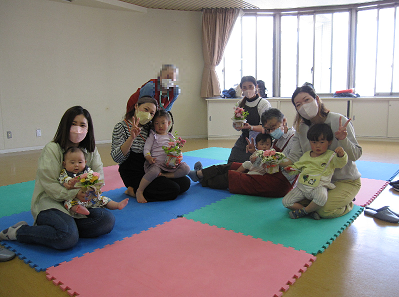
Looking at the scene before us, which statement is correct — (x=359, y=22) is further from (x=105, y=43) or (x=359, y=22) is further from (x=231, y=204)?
(x=231, y=204)

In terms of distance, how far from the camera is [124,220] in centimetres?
272

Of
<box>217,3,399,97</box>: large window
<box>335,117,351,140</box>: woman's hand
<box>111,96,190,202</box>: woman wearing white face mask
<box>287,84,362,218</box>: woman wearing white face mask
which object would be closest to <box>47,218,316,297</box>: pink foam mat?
<box>287,84,362,218</box>: woman wearing white face mask

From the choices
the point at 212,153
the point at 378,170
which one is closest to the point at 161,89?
the point at 212,153

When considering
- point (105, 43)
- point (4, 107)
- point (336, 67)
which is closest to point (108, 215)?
point (4, 107)

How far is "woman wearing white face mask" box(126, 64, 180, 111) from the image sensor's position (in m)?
3.46

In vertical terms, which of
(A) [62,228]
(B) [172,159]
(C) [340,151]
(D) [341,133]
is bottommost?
(A) [62,228]

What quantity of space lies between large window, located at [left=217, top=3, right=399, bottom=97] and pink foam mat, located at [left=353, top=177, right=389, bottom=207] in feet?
16.5

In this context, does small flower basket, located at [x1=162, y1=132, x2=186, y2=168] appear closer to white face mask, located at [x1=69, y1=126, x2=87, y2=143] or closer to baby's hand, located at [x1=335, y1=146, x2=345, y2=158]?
white face mask, located at [x1=69, y1=126, x2=87, y2=143]

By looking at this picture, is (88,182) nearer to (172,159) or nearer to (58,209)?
(58,209)

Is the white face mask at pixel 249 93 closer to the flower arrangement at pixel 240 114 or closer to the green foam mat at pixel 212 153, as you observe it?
the flower arrangement at pixel 240 114

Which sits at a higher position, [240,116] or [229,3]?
[229,3]

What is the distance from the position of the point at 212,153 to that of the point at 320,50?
179 inches

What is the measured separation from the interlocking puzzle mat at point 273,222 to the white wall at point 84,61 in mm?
3827

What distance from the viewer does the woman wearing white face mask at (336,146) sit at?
2.63 metres
